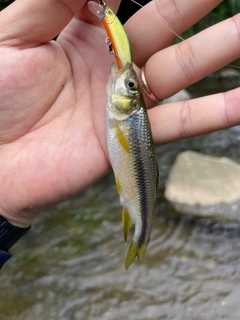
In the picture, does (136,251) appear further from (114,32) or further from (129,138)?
(114,32)

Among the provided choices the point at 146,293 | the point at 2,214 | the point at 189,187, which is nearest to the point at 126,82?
the point at 2,214

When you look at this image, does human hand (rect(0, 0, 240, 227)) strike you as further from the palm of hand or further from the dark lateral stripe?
the dark lateral stripe

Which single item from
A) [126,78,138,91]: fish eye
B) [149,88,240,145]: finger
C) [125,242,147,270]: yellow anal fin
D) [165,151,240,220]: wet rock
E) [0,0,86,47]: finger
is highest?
[0,0,86,47]: finger

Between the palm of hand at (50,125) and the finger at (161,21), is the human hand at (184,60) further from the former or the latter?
the palm of hand at (50,125)

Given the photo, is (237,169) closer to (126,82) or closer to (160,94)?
(160,94)

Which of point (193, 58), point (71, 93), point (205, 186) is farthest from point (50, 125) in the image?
point (205, 186)

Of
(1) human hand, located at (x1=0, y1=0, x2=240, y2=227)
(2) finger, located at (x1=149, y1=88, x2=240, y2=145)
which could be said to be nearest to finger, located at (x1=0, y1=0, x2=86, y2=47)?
(1) human hand, located at (x1=0, y1=0, x2=240, y2=227)

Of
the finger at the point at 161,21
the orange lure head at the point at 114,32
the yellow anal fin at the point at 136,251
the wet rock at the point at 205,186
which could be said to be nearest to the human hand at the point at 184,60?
the finger at the point at 161,21
